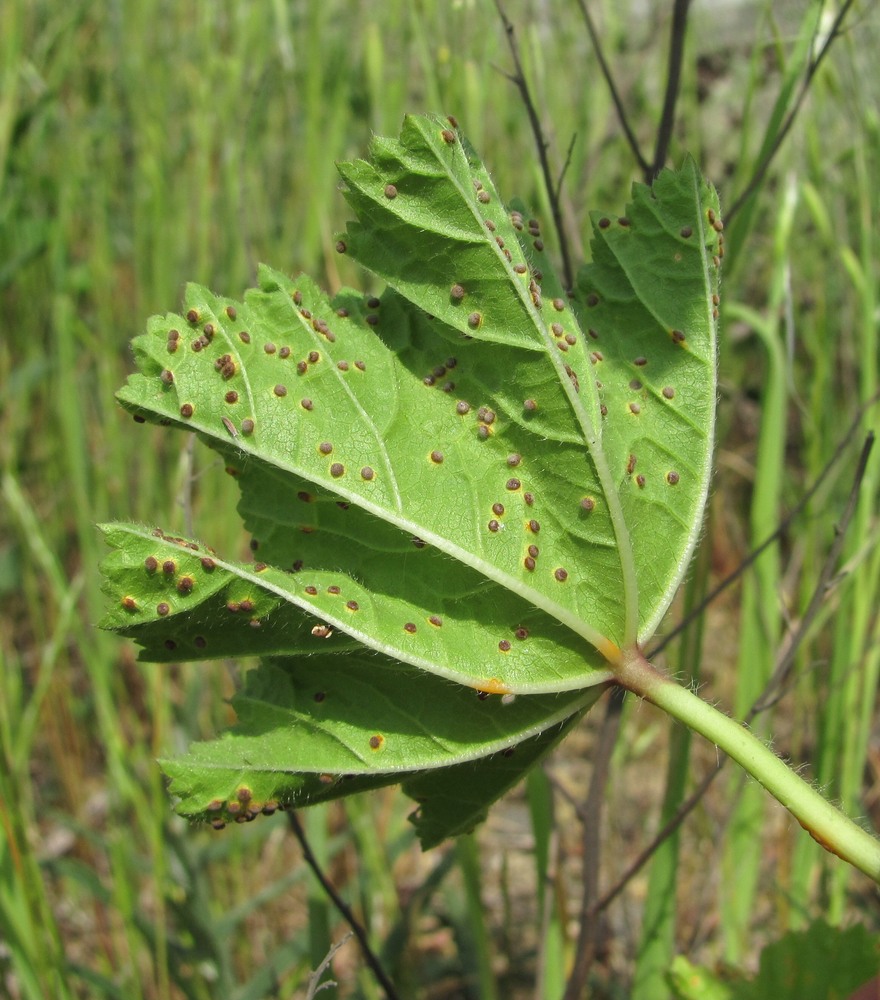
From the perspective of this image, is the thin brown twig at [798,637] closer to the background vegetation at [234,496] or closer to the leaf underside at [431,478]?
the background vegetation at [234,496]

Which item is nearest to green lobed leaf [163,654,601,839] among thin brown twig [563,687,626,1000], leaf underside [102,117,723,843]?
leaf underside [102,117,723,843]

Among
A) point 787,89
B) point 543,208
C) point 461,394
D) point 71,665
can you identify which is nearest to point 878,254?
point 787,89

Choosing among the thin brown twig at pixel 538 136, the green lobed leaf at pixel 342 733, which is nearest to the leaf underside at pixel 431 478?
the green lobed leaf at pixel 342 733

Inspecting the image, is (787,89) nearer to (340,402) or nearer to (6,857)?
(340,402)

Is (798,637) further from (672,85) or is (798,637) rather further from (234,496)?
(234,496)

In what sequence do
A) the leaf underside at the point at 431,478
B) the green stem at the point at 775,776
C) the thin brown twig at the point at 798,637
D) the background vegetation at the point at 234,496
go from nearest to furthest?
the green stem at the point at 775,776
the leaf underside at the point at 431,478
the thin brown twig at the point at 798,637
the background vegetation at the point at 234,496

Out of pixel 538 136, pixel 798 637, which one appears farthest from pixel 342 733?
pixel 538 136
